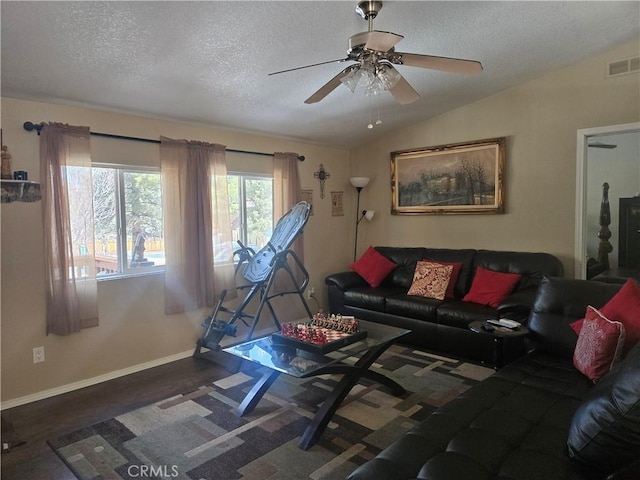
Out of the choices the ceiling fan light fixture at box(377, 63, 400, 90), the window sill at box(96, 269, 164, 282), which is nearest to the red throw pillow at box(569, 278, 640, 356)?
the ceiling fan light fixture at box(377, 63, 400, 90)

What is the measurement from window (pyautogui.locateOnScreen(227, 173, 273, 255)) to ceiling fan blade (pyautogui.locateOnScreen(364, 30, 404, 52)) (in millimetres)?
2597

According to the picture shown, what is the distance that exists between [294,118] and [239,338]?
2.42 metres

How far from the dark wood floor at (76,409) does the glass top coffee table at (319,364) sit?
80cm

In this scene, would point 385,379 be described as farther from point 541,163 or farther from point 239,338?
point 541,163

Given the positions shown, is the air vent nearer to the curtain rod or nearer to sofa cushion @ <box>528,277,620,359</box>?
sofa cushion @ <box>528,277,620,359</box>

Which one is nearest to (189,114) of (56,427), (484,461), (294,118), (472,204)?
(294,118)

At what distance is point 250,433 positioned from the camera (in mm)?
2580

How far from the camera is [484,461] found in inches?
61.5

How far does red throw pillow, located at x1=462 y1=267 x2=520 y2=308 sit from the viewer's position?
3.94 m

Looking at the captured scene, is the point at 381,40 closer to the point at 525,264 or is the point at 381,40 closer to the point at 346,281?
the point at 525,264

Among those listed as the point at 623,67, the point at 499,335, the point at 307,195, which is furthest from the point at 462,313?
the point at 623,67

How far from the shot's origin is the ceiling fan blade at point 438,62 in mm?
2338

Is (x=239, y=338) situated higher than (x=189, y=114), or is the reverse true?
(x=189, y=114)

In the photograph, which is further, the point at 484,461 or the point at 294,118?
the point at 294,118
